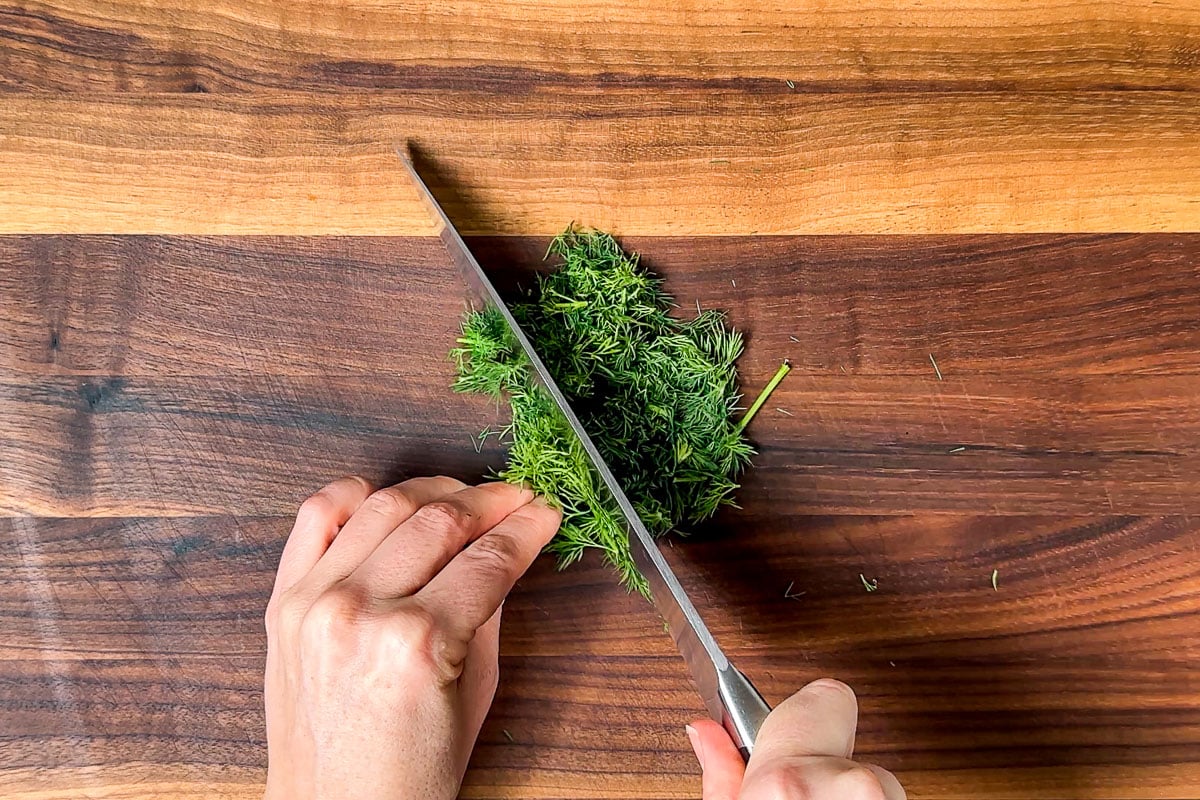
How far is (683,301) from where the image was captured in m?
1.13

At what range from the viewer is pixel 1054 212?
1.17 meters

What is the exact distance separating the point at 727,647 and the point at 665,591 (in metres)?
0.21

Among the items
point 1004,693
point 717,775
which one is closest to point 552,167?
point 717,775

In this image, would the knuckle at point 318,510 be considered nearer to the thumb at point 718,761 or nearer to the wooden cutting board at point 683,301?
the wooden cutting board at point 683,301

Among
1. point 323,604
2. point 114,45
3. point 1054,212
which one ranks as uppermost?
point 1054,212

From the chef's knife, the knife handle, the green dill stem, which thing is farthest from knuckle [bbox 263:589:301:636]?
the green dill stem

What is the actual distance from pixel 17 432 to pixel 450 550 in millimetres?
617

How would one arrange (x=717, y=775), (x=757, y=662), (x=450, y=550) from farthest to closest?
(x=757, y=662), (x=450, y=550), (x=717, y=775)

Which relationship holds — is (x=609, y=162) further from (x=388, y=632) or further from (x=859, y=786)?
(x=859, y=786)

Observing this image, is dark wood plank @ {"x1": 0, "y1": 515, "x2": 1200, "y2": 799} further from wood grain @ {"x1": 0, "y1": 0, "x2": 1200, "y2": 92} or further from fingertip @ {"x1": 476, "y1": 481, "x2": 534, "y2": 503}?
wood grain @ {"x1": 0, "y1": 0, "x2": 1200, "y2": 92}

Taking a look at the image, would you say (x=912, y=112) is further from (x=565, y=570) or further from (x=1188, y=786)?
(x=1188, y=786)

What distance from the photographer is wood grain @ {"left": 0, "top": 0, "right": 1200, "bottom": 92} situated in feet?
3.79

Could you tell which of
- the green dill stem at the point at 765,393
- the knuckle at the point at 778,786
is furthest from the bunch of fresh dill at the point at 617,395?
the knuckle at the point at 778,786

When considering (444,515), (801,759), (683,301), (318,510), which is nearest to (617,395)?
(683,301)
